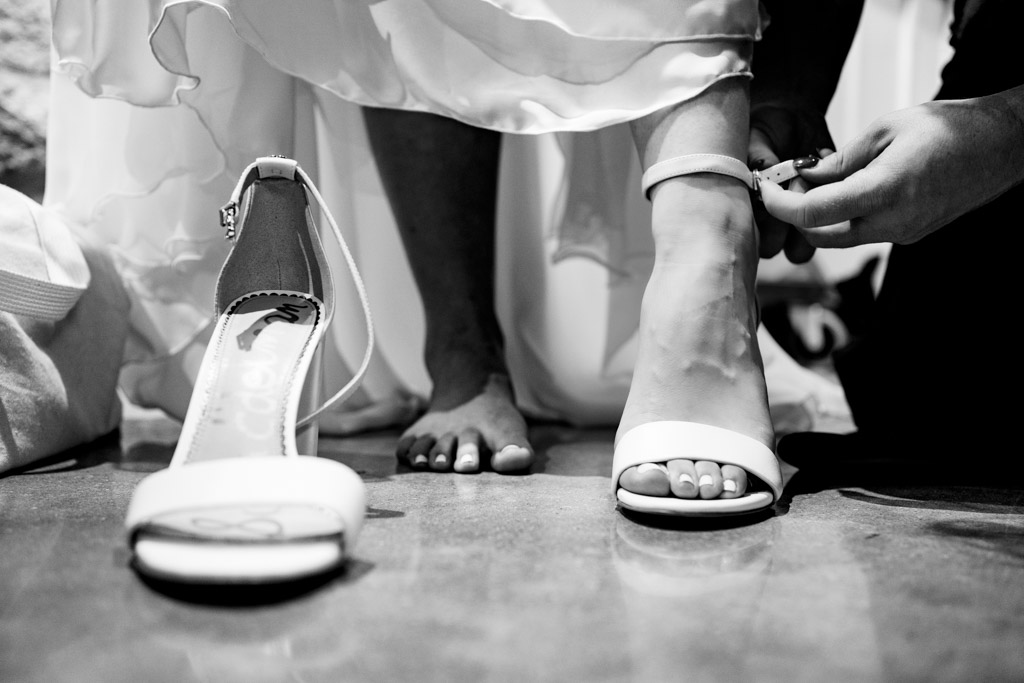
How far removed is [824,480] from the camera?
2.49 feet

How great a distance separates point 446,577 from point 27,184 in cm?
115

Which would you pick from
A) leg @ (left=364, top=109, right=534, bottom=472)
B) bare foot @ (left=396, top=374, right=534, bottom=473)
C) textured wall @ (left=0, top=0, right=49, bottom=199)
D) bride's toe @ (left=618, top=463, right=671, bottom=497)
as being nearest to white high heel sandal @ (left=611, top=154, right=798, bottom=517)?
bride's toe @ (left=618, top=463, right=671, bottom=497)

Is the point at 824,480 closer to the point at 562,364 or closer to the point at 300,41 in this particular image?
the point at 562,364

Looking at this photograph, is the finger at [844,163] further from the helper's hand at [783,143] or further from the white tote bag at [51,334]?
the white tote bag at [51,334]

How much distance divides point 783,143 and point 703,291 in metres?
0.27

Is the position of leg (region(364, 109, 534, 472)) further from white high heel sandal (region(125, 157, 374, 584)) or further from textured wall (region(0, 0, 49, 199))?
textured wall (region(0, 0, 49, 199))

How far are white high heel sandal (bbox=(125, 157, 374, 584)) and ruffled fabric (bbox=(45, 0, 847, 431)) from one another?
0.18 m

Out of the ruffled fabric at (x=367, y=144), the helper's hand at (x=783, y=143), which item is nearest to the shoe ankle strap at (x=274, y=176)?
the ruffled fabric at (x=367, y=144)

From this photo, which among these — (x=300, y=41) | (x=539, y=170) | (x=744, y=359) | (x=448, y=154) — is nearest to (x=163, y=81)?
(x=300, y=41)

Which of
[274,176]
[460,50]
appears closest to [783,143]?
[460,50]

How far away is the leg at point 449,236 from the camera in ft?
3.01

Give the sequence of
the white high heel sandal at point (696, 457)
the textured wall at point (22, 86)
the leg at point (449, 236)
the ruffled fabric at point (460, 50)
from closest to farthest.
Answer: the white high heel sandal at point (696, 457) → the ruffled fabric at point (460, 50) → the leg at point (449, 236) → the textured wall at point (22, 86)

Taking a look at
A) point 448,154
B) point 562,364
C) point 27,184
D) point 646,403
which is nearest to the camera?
point 646,403

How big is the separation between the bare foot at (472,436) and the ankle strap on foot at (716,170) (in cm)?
28
